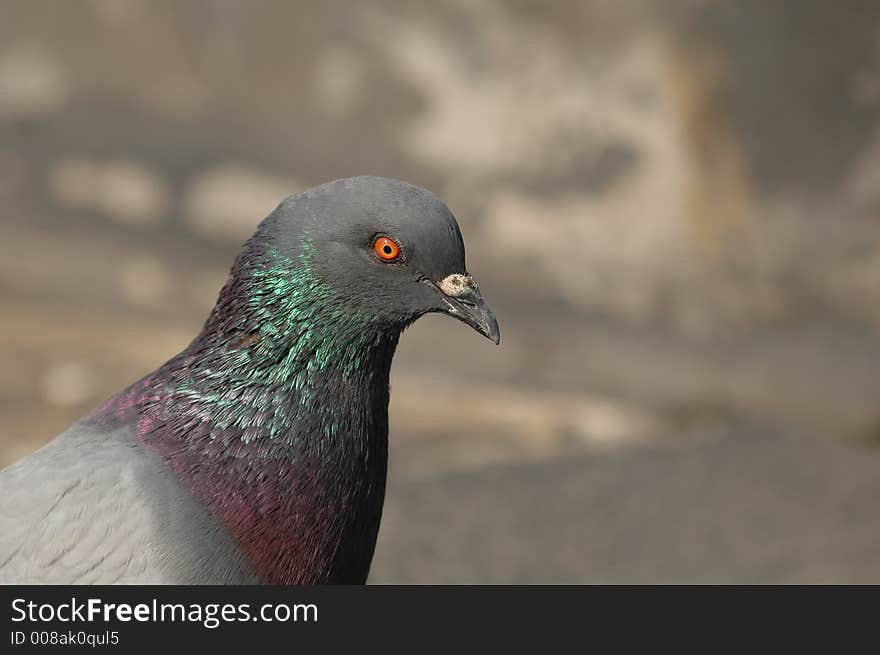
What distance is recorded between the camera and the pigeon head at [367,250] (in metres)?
2.23

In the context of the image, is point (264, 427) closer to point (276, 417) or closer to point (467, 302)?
point (276, 417)

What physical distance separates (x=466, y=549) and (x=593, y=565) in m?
0.55

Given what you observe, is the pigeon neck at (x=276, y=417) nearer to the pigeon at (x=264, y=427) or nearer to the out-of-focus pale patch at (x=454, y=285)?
the pigeon at (x=264, y=427)

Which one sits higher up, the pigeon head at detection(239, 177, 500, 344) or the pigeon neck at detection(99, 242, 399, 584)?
the pigeon head at detection(239, 177, 500, 344)

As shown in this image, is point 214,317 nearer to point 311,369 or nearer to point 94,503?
point 311,369

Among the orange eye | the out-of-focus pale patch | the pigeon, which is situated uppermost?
the orange eye

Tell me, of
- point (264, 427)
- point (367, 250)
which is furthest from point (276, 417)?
point (367, 250)

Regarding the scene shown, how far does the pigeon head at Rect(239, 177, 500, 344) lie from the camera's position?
7.33 ft

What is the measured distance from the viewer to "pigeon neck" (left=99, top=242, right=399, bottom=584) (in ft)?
7.34

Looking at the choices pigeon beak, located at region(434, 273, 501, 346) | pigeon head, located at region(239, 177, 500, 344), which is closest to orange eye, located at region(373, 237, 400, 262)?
pigeon head, located at region(239, 177, 500, 344)

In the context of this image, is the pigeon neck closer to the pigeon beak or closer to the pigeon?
the pigeon

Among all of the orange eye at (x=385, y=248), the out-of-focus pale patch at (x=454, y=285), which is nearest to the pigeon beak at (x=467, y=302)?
the out-of-focus pale patch at (x=454, y=285)

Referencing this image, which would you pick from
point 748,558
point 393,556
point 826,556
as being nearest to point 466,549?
point 393,556

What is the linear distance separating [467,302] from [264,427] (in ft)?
1.51
